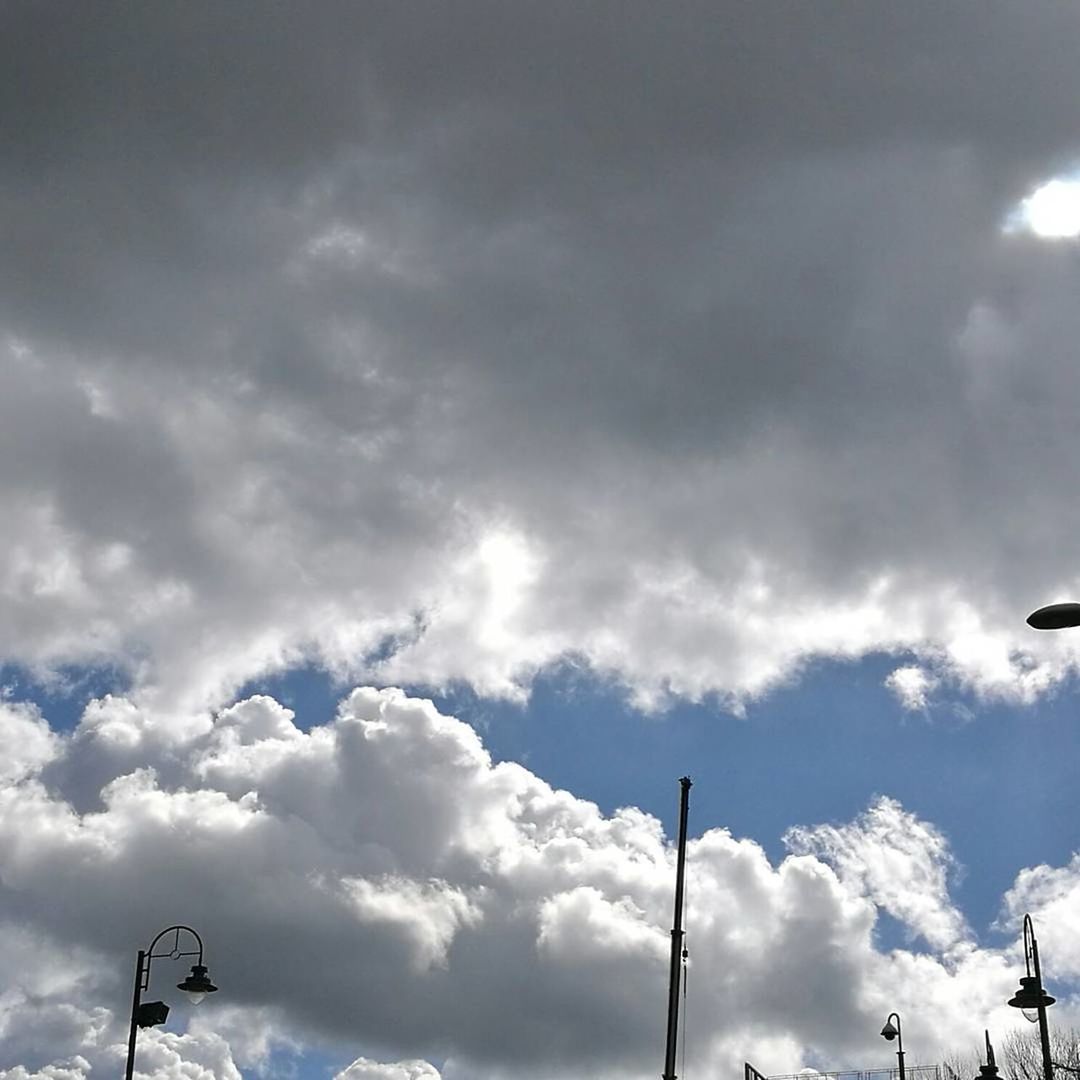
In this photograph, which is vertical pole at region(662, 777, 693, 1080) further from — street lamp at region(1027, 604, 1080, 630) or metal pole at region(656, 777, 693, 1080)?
street lamp at region(1027, 604, 1080, 630)

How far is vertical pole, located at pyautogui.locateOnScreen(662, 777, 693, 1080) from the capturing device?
1683 inches

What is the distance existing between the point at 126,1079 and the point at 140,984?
2.03 m

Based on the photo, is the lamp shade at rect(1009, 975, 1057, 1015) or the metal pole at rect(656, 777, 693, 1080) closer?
the lamp shade at rect(1009, 975, 1057, 1015)

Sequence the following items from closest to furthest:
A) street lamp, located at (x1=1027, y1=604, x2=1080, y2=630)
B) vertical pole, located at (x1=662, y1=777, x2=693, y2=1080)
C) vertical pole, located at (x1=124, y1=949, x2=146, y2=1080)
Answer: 1. street lamp, located at (x1=1027, y1=604, x2=1080, y2=630)
2. vertical pole, located at (x1=124, y1=949, x2=146, y2=1080)
3. vertical pole, located at (x1=662, y1=777, x2=693, y2=1080)

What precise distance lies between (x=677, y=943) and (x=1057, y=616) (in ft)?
104

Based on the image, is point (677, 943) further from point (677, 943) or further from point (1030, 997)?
point (1030, 997)

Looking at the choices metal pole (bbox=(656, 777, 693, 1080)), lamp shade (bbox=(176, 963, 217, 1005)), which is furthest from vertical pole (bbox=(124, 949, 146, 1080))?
metal pole (bbox=(656, 777, 693, 1080))

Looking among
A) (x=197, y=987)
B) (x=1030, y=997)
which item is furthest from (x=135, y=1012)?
(x=1030, y=997)

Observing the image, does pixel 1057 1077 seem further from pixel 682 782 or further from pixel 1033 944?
pixel 1033 944

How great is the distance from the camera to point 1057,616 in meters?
15.9

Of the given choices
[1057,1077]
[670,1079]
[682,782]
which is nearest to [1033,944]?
[670,1079]

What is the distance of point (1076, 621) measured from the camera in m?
15.8

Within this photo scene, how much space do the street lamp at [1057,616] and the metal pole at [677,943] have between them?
30.1 metres

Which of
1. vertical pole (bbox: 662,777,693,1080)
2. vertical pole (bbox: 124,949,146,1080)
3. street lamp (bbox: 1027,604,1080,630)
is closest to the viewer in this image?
street lamp (bbox: 1027,604,1080,630)
